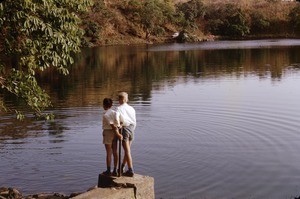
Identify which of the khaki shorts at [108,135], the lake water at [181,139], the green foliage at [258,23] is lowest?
the lake water at [181,139]

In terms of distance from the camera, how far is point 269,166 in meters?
12.5

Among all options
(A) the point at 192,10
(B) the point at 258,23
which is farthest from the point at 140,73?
(B) the point at 258,23

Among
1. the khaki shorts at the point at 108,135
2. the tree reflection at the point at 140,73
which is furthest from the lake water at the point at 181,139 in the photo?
the khaki shorts at the point at 108,135

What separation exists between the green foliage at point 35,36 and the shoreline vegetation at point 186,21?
2394 inches

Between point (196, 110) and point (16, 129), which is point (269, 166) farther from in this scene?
point (16, 129)

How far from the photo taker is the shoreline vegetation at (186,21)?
246 ft

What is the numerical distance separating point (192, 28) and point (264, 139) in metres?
65.5

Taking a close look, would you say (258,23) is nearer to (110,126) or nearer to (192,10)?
(192,10)

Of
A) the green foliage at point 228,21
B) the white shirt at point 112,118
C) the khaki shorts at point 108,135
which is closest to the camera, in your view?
the white shirt at point 112,118

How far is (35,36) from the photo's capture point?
9.80m

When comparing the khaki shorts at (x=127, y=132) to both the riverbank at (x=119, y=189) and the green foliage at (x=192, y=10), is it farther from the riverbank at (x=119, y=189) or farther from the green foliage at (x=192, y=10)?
the green foliage at (x=192, y=10)

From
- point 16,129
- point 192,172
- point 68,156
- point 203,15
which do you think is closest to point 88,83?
point 16,129

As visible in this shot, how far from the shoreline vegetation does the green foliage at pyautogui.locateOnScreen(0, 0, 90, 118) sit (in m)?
60.8

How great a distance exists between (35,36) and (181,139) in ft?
22.7
